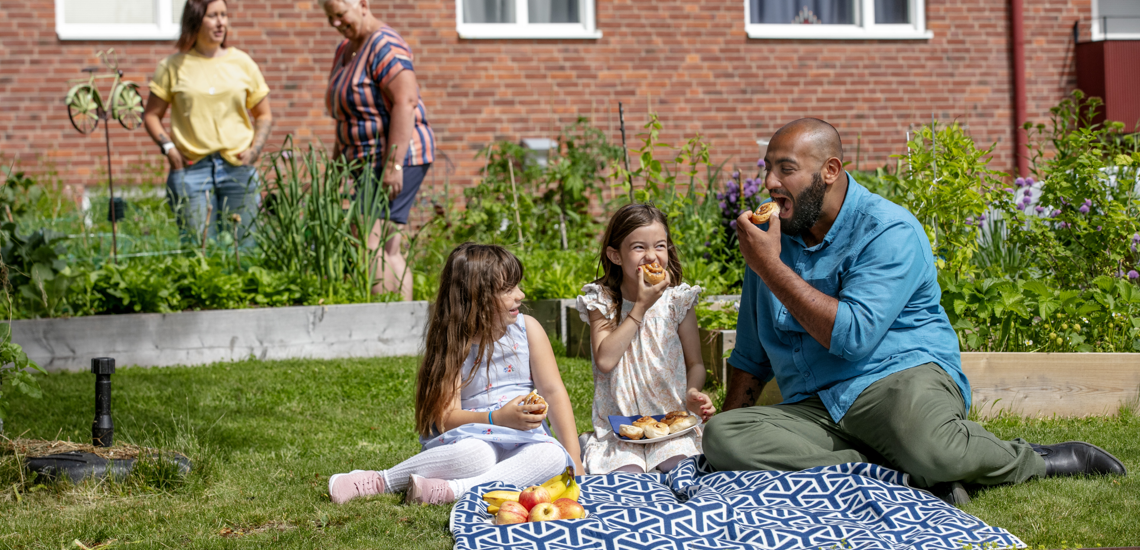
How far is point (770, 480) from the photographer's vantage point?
308 centimetres

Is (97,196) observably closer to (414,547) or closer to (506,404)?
(506,404)

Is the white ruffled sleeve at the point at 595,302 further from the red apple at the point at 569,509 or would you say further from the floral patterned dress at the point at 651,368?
the red apple at the point at 569,509

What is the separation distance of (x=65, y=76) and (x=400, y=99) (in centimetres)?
466

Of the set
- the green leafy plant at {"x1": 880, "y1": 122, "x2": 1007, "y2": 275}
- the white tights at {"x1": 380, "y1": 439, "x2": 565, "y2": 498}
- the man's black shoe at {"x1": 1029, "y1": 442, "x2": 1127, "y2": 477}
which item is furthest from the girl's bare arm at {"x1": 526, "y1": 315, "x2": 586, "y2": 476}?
Result: the green leafy plant at {"x1": 880, "y1": 122, "x2": 1007, "y2": 275}

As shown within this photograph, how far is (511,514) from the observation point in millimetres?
2754

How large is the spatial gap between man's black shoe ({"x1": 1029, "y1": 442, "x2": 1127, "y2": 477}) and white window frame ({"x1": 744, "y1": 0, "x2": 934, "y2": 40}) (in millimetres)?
7462

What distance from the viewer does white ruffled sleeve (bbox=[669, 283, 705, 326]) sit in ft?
12.1

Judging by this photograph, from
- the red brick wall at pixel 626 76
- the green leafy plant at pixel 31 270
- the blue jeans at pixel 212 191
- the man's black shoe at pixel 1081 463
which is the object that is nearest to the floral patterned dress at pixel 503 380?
the man's black shoe at pixel 1081 463

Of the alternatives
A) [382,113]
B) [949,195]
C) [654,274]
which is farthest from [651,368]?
[382,113]

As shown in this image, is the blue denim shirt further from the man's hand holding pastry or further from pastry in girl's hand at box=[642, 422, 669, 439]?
pastry in girl's hand at box=[642, 422, 669, 439]

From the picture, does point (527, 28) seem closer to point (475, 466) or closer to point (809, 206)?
point (809, 206)

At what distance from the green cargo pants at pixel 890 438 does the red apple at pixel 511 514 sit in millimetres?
785

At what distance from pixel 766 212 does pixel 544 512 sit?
121 centimetres

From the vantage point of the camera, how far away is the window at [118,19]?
880cm
